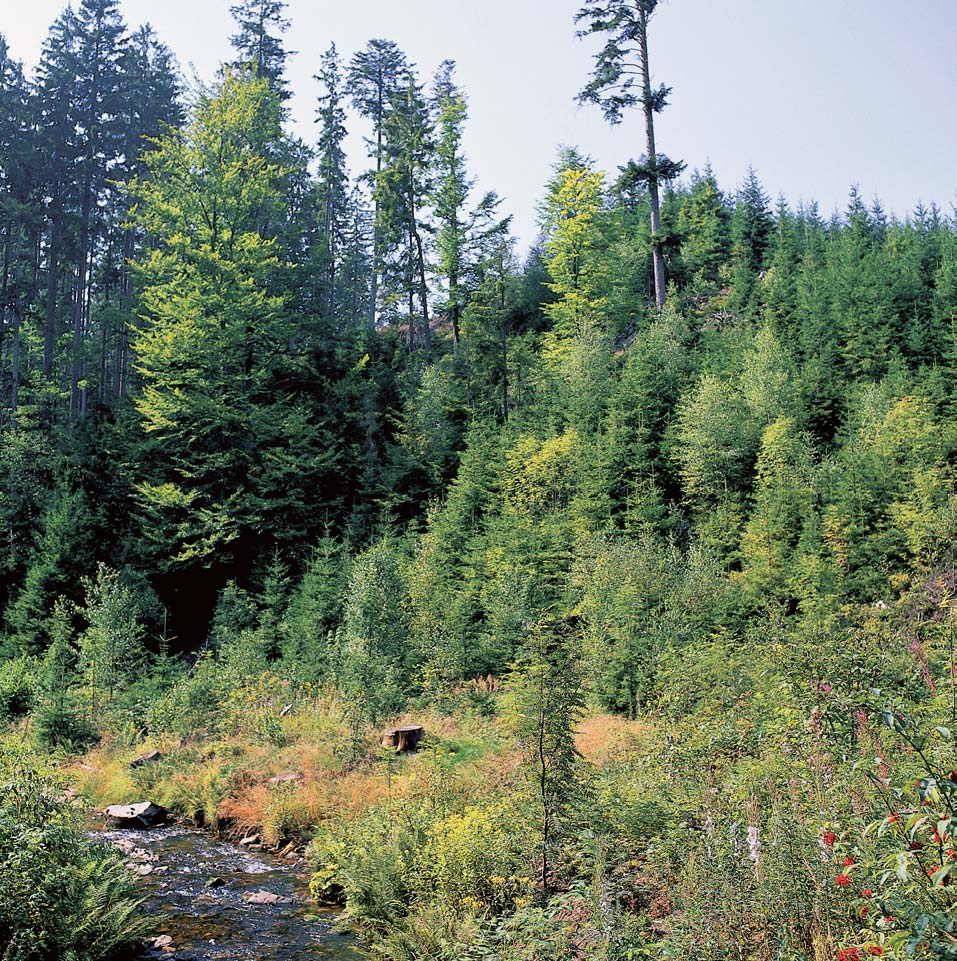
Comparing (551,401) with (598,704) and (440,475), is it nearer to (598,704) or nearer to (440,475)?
(440,475)

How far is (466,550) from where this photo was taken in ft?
69.5

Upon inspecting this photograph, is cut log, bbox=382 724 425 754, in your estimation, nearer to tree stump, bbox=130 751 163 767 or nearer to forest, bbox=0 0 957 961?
forest, bbox=0 0 957 961

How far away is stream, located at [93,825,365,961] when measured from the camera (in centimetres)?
764

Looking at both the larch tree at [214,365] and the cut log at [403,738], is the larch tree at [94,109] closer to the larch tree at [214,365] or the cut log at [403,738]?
the larch tree at [214,365]

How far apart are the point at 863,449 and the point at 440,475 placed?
1397 centimetres

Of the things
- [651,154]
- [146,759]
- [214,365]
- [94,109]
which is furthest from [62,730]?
[94,109]

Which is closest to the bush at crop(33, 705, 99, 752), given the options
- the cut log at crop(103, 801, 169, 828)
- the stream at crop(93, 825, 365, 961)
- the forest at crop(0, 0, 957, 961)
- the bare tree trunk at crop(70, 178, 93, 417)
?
the forest at crop(0, 0, 957, 961)

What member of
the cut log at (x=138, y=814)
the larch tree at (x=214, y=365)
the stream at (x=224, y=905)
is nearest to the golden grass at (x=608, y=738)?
the stream at (x=224, y=905)

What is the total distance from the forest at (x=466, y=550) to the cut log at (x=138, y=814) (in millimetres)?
255

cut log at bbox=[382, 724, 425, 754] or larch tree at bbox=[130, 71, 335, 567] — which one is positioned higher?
larch tree at bbox=[130, 71, 335, 567]

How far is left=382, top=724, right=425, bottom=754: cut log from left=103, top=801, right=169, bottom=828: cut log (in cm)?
406

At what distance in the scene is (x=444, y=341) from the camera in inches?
1407

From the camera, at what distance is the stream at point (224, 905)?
25.1 ft

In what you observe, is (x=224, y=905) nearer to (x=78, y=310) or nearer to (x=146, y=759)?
(x=146, y=759)
